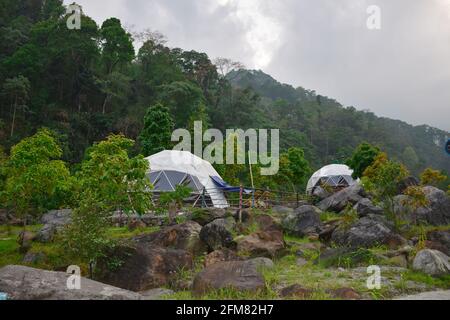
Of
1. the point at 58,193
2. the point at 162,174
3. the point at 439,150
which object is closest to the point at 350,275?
the point at 58,193

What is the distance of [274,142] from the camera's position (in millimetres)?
50719

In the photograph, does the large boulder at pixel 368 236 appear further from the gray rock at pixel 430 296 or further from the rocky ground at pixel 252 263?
the gray rock at pixel 430 296

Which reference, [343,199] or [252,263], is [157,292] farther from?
[343,199]

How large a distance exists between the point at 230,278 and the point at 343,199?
1600cm

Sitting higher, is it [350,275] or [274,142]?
[274,142]

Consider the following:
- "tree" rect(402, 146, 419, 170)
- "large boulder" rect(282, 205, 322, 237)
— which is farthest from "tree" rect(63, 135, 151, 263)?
"tree" rect(402, 146, 419, 170)

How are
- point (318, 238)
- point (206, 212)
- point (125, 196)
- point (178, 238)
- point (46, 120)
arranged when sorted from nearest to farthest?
point (178, 238) < point (125, 196) < point (318, 238) < point (206, 212) < point (46, 120)

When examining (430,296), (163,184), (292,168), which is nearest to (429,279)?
(430,296)

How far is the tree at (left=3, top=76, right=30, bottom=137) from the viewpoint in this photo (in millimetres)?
33469

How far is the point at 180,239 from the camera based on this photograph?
11.0 m

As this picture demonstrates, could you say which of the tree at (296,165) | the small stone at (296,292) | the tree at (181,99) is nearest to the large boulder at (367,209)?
the small stone at (296,292)

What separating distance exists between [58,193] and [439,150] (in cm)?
9307

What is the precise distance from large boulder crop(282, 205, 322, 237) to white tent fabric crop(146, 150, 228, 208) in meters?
7.44
